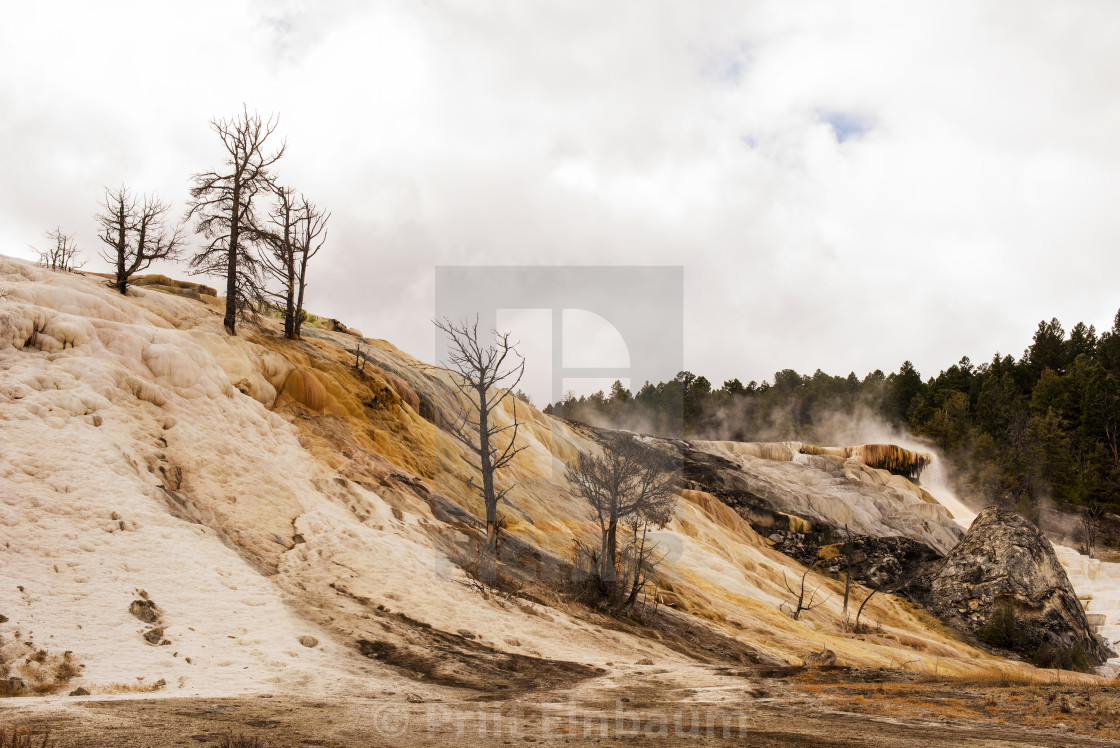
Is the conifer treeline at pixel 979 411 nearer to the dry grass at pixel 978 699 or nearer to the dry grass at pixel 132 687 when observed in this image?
the dry grass at pixel 978 699

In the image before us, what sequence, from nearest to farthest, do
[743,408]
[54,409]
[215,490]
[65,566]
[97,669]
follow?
[97,669] → [65,566] → [54,409] → [215,490] → [743,408]

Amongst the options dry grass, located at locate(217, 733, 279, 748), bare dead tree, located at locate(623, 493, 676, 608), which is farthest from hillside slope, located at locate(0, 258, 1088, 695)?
dry grass, located at locate(217, 733, 279, 748)

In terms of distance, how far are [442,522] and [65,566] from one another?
1011cm

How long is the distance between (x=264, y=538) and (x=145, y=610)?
4.26 meters

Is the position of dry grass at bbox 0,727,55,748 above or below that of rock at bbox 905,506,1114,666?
above

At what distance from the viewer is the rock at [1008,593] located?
32.5 m

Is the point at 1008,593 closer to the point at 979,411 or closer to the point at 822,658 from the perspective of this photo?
the point at 822,658

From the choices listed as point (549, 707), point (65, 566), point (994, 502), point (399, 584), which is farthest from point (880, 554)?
point (65, 566)

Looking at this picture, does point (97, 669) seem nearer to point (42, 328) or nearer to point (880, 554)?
point (42, 328)

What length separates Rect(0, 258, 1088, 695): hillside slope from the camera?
468 inches

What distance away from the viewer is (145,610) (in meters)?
12.2

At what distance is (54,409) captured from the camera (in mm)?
15867

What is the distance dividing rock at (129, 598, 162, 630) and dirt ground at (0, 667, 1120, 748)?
10.2ft

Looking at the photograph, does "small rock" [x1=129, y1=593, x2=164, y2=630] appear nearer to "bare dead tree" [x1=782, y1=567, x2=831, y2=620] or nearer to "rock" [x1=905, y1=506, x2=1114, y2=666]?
"bare dead tree" [x1=782, y1=567, x2=831, y2=620]
